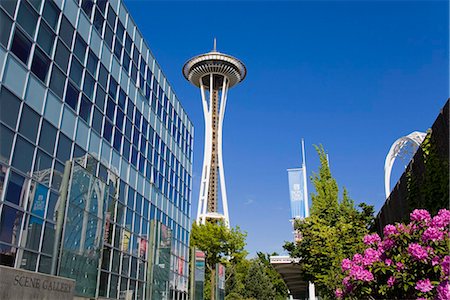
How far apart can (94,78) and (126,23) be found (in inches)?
249

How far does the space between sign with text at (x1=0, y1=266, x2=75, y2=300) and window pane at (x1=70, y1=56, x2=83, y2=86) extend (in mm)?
11254

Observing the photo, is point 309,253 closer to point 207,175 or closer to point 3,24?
point 3,24

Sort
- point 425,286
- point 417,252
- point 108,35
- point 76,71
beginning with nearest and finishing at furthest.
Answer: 1. point 425,286
2. point 417,252
3. point 76,71
4. point 108,35

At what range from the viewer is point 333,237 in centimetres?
2436

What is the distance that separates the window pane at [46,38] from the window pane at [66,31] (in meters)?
0.81

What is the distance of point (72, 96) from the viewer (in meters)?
19.2

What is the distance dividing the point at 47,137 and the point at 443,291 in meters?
14.5

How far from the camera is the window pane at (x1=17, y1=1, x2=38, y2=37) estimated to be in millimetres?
15477

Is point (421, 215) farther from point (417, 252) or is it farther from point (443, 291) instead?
point (443, 291)

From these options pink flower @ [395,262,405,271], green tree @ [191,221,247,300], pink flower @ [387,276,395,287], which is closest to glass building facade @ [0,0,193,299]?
pink flower @ [387,276,395,287]

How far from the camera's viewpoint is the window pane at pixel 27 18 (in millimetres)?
15477

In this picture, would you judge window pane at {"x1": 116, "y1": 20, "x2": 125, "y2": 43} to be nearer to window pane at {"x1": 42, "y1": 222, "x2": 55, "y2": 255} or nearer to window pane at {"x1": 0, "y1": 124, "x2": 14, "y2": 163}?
window pane at {"x1": 0, "y1": 124, "x2": 14, "y2": 163}

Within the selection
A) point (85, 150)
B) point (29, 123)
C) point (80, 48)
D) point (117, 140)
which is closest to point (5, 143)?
point (29, 123)

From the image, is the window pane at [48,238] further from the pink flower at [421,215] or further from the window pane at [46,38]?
the pink flower at [421,215]
